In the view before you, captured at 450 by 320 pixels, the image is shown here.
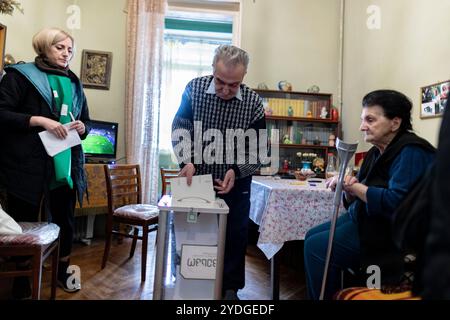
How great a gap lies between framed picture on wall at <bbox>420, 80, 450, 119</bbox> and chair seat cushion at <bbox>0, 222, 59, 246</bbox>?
2.45m

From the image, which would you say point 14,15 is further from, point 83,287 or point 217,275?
point 217,275

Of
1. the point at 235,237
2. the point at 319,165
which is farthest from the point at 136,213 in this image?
the point at 319,165

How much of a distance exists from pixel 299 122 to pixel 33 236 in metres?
2.90

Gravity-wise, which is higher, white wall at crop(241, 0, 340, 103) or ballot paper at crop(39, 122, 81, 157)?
white wall at crop(241, 0, 340, 103)

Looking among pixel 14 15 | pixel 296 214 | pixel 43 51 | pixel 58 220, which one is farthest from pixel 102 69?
pixel 296 214

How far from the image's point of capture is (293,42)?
363cm

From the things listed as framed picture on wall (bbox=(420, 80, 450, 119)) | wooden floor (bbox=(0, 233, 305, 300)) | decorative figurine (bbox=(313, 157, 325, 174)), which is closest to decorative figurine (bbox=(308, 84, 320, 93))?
decorative figurine (bbox=(313, 157, 325, 174))

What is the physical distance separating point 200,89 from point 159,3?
2.51m

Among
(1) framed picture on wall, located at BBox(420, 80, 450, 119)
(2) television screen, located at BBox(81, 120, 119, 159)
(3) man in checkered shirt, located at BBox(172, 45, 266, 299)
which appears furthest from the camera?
(2) television screen, located at BBox(81, 120, 119, 159)

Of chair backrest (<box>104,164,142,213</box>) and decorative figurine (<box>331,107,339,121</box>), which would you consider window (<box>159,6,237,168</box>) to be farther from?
decorative figurine (<box>331,107,339,121</box>)

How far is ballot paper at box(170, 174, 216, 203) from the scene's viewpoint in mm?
1174

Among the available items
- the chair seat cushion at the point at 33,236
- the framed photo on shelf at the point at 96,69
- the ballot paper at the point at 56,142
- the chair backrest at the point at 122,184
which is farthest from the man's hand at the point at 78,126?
the framed photo on shelf at the point at 96,69

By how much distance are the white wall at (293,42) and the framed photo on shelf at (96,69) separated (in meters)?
1.58

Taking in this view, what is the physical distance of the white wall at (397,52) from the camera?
7.09 feet
